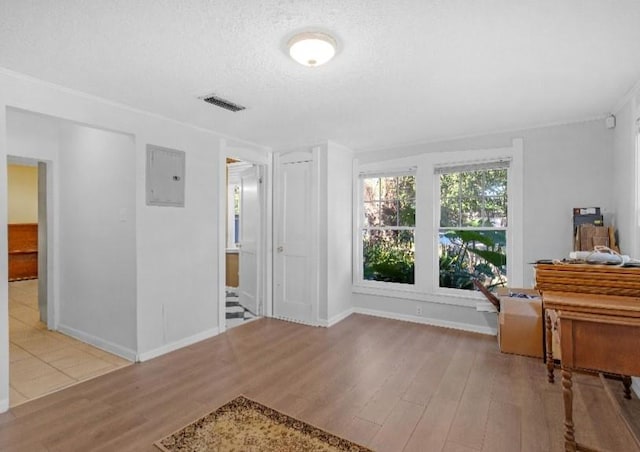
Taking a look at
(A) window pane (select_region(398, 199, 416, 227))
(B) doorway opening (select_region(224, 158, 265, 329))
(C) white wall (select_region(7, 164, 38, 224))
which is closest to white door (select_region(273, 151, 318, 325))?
(B) doorway opening (select_region(224, 158, 265, 329))

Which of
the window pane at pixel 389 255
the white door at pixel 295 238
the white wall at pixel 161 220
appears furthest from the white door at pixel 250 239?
the window pane at pixel 389 255

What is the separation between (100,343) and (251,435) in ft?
7.86

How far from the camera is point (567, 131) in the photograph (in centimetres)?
358

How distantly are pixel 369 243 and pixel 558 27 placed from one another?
11.5 ft

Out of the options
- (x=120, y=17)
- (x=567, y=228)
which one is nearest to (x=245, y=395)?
(x=120, y=17)

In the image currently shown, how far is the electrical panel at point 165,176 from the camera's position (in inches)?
130

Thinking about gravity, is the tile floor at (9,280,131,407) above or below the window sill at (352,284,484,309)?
below

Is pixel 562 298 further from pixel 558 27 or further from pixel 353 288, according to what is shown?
pixel 353 288

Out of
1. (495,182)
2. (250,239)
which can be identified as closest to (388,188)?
(495,182)

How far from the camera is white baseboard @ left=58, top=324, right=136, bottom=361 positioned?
3.27 meters

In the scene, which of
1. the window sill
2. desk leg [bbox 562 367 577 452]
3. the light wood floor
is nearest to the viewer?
desk leg [bbox 562 367 577 452]

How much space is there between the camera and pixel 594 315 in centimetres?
165

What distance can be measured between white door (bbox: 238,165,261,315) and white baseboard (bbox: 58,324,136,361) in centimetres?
184

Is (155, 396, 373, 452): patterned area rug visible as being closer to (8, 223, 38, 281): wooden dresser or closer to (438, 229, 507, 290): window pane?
(438, 229, 507, 290): window pane
